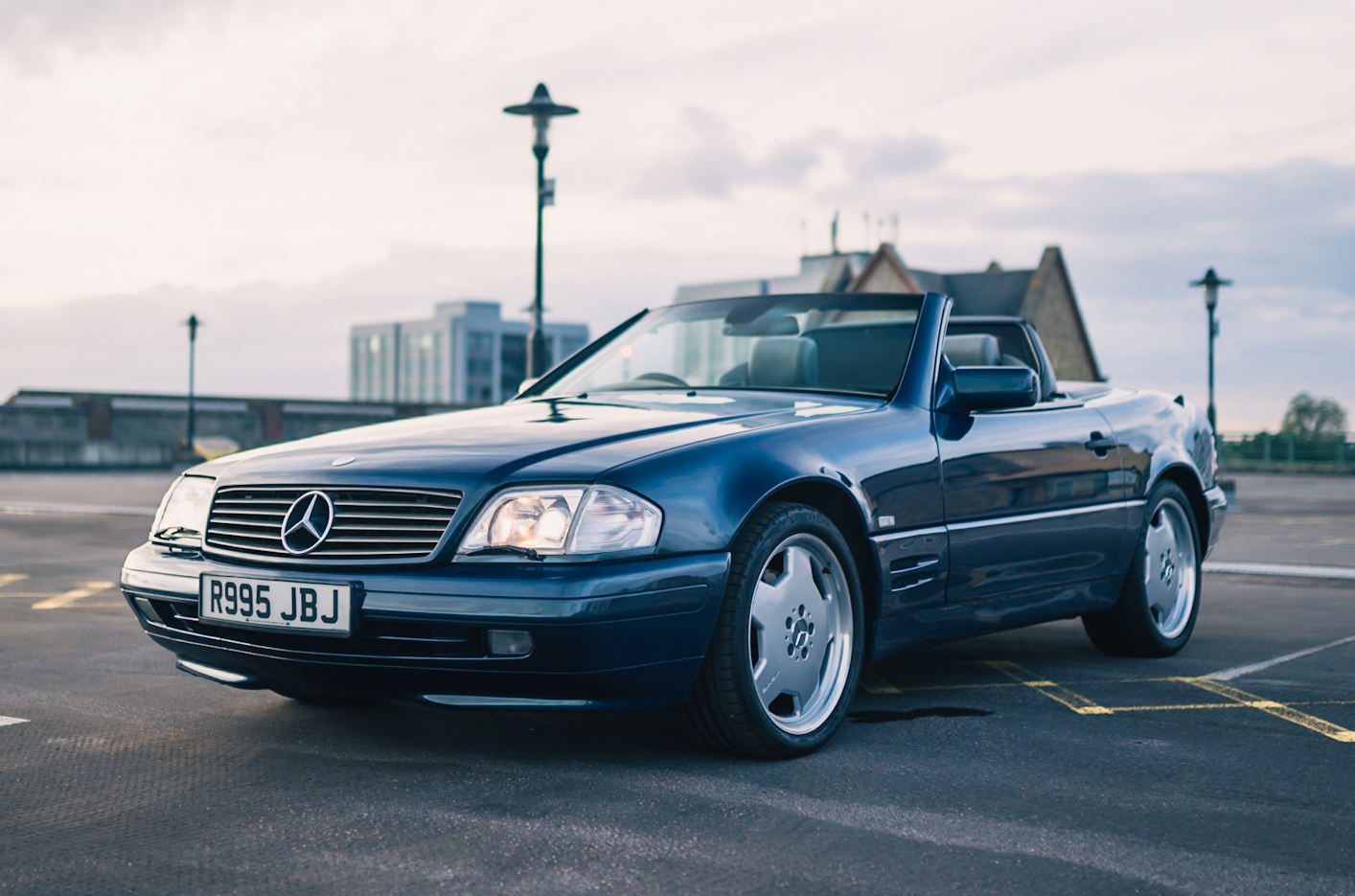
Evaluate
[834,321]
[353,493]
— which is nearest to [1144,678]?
[834,321]

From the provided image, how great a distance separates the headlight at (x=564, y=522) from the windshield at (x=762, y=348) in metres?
1.41

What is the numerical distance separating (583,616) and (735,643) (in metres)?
0.51

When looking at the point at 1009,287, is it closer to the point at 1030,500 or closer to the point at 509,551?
the point at 1030,500

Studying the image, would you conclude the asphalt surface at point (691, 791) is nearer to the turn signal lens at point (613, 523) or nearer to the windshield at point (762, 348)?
the turn signal lens at point (613, 523)

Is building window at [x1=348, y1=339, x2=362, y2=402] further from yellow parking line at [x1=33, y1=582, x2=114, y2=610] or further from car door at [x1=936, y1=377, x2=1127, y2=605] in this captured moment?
car door at [x1=936, y1=377, x2=1127, y2=605]

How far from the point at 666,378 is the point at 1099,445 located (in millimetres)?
1752

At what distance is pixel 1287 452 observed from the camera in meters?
47.1

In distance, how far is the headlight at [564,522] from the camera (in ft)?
11.6

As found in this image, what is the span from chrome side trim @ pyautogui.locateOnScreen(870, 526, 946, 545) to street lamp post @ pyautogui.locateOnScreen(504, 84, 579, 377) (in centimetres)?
1069

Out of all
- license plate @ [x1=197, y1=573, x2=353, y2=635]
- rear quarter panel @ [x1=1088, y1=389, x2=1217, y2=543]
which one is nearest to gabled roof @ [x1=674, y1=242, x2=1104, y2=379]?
rear quarter panel @ [x1=1088, y1=389, x2=1217, y2=543]

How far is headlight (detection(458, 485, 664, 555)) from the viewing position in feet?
11.6

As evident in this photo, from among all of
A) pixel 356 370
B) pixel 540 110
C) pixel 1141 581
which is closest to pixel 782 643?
pixel 1141 581

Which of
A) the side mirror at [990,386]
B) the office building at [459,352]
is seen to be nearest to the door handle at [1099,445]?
the side mirror at [990,386]

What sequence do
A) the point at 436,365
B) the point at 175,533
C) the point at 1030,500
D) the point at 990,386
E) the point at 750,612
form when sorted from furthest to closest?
the point at 436,365 < the point at 1030,500 < the point at 990,386 < the point at 175,533 < the point at 750,612
